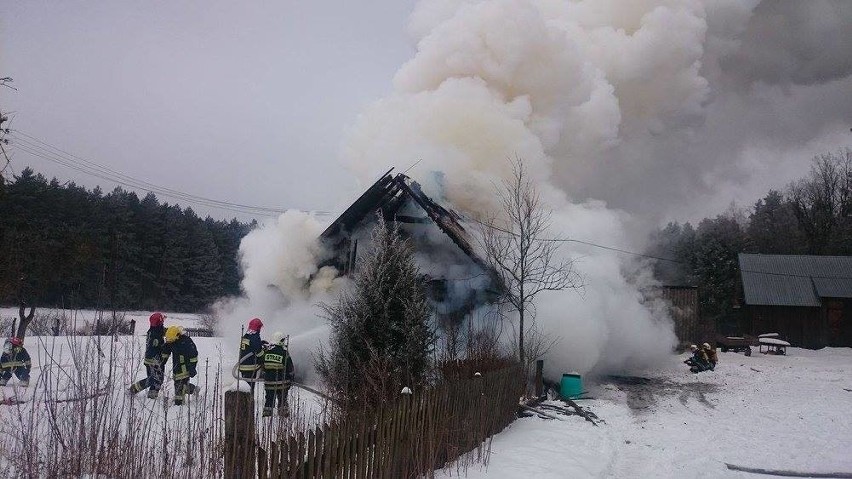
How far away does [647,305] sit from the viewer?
2523 centimetres

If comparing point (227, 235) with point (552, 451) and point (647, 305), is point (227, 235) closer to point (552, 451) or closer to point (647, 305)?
point (647, 305)

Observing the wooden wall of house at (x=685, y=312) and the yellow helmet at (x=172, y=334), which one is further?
the wooden wall of house at (x=685, y=312)

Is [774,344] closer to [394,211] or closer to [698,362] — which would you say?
[698,362]

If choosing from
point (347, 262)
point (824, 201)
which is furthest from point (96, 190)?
point (824, 201)

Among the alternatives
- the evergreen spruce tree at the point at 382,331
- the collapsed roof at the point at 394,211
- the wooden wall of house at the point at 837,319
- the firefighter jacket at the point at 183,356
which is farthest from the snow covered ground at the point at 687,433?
the wooden wall of house at the point at 837,319

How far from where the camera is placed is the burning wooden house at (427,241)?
1727cm

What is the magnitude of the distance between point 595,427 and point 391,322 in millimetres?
5636

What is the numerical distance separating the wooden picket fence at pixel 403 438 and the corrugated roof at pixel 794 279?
32.0 metres

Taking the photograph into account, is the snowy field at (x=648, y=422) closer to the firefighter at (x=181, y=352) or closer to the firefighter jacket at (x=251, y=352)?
the firefighter at (x=181, y=352)

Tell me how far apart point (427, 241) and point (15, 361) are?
1110 centimetres

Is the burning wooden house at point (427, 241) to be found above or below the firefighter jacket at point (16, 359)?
above

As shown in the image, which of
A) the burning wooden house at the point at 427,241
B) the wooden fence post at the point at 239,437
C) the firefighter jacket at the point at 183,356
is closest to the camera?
the wooden fence post at the point at 239,437

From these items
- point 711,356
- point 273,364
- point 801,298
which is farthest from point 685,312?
Result: point 273,364

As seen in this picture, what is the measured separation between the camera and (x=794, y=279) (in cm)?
3603
